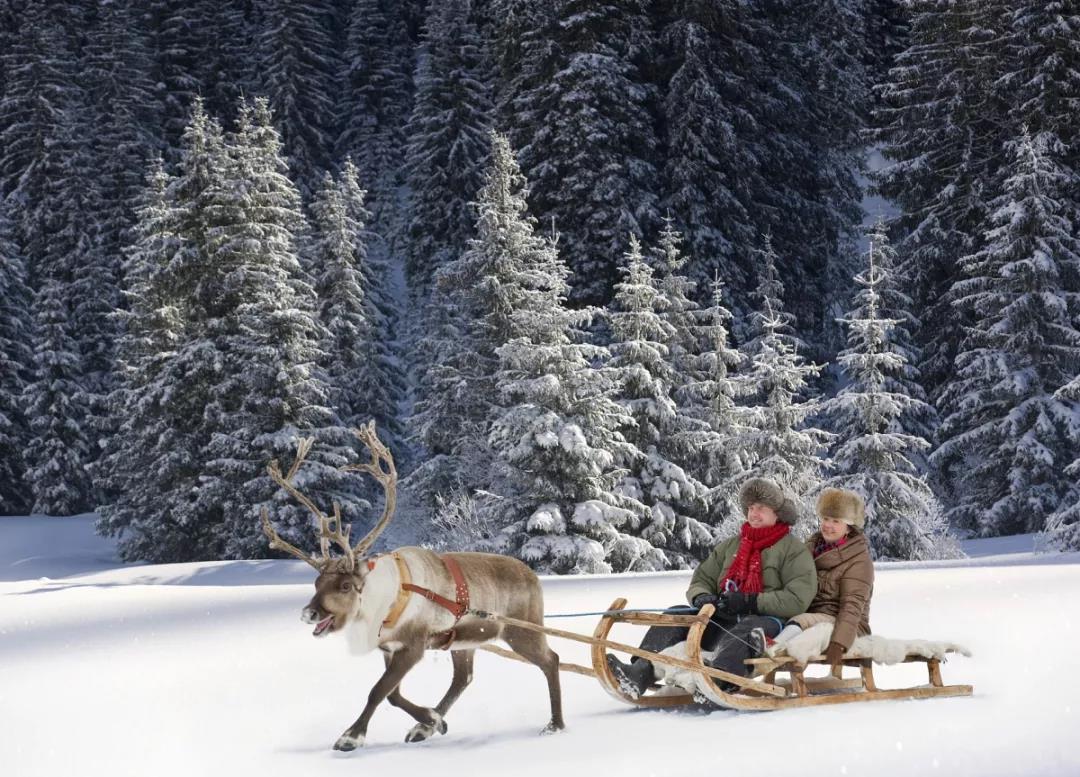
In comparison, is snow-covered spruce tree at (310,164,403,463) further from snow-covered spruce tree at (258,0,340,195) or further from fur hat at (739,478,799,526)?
fur hat at (739,478,799,526)

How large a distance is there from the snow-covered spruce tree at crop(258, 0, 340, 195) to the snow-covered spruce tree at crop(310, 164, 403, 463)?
16015mm

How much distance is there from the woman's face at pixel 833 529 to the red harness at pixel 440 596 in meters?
2.47

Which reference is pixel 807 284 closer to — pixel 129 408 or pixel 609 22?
pixel 609 22

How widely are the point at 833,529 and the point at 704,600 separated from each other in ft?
3.20

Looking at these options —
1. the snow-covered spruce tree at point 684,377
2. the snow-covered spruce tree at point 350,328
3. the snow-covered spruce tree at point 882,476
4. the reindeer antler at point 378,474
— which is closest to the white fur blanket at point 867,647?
the reindeer antler at point 378,474

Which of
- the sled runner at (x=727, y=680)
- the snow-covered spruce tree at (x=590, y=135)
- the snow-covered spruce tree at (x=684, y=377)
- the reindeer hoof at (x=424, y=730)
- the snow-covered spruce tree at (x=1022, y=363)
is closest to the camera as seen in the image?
the reindeer hoof at (x=424, y=730)

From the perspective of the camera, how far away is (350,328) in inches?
1439

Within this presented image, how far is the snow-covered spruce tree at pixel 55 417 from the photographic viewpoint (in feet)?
123

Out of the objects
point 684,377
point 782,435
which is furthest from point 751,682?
point 684,377

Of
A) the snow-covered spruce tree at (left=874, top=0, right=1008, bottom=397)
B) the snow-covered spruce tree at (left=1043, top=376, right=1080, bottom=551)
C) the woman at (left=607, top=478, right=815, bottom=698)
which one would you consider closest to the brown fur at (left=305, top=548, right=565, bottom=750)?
the woman at (left=607, top=478, right=815, bottom=698)

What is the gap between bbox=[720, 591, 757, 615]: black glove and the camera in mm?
7043

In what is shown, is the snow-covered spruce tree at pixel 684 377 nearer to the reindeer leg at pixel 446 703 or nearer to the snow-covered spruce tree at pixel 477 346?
the snow-covered spruce tree at pixel 477 346

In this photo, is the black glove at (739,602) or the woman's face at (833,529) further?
the woman's face at (833,529)

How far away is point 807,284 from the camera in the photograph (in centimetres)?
3591
